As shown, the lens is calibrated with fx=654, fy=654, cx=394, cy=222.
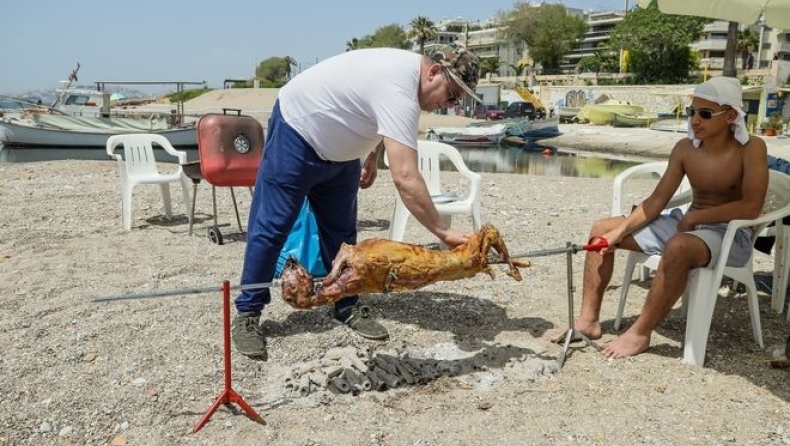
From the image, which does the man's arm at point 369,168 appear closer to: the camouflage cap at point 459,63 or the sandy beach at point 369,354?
the sandy beach at point 369,354

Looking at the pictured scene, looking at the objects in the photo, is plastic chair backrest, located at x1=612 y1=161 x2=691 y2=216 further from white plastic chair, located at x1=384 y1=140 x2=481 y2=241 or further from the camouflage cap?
the camouflage cap

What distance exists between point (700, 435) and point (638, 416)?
30 cm

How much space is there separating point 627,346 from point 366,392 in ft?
5.63

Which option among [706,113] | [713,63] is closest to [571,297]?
[706,113]

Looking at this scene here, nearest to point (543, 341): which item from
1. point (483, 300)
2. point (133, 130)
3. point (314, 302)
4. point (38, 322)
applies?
point (483, 300)

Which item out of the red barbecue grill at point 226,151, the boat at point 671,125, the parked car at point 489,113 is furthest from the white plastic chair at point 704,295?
the parked car at point 489,113

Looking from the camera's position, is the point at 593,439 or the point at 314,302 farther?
the point at 314,302

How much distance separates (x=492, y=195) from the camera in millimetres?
11312

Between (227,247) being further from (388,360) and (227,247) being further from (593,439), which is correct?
(593,439)

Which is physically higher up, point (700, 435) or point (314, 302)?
point (314, 302)

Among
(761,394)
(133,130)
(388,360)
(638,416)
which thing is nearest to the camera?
(638,416)

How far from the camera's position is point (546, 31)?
93875 mm

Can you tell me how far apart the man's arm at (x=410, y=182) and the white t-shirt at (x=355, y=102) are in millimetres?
52

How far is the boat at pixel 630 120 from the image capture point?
48.0 m
